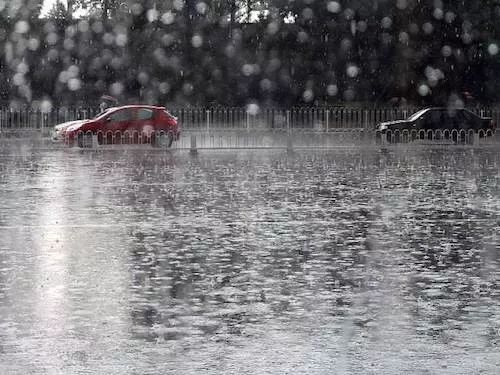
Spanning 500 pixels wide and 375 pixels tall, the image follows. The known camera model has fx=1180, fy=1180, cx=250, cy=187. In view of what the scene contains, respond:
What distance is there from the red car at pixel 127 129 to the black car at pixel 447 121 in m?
8.02

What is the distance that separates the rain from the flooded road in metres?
0.03

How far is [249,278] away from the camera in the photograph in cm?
1061

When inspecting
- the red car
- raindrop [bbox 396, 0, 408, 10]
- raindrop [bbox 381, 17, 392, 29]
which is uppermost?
raindrop [bbox 396, 0, 408, 10]

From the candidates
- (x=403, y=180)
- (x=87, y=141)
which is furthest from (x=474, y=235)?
(x=87, y=141)

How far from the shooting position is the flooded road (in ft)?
24.1

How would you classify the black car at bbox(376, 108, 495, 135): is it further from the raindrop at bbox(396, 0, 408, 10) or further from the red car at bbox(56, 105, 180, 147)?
the raindrop at bbox(396, 0, 408, 10)

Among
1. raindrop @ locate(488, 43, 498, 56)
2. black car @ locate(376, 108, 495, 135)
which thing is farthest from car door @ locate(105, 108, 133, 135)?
raindrop @ locate(488, 43, 498, 56)

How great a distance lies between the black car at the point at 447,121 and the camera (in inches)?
1694

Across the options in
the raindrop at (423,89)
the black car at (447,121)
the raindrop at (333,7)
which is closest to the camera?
the black car at (447,121)

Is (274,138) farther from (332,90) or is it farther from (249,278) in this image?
(249,278)

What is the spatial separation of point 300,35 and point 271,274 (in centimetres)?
4810

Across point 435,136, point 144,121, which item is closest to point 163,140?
point 144,121

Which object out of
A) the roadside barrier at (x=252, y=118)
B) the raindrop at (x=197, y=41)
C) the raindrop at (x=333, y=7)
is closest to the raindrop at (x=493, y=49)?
the raindrop at (x=333, y=7)

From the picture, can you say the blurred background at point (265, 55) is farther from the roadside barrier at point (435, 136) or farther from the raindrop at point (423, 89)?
the roadside barrier at point (435, 136)
